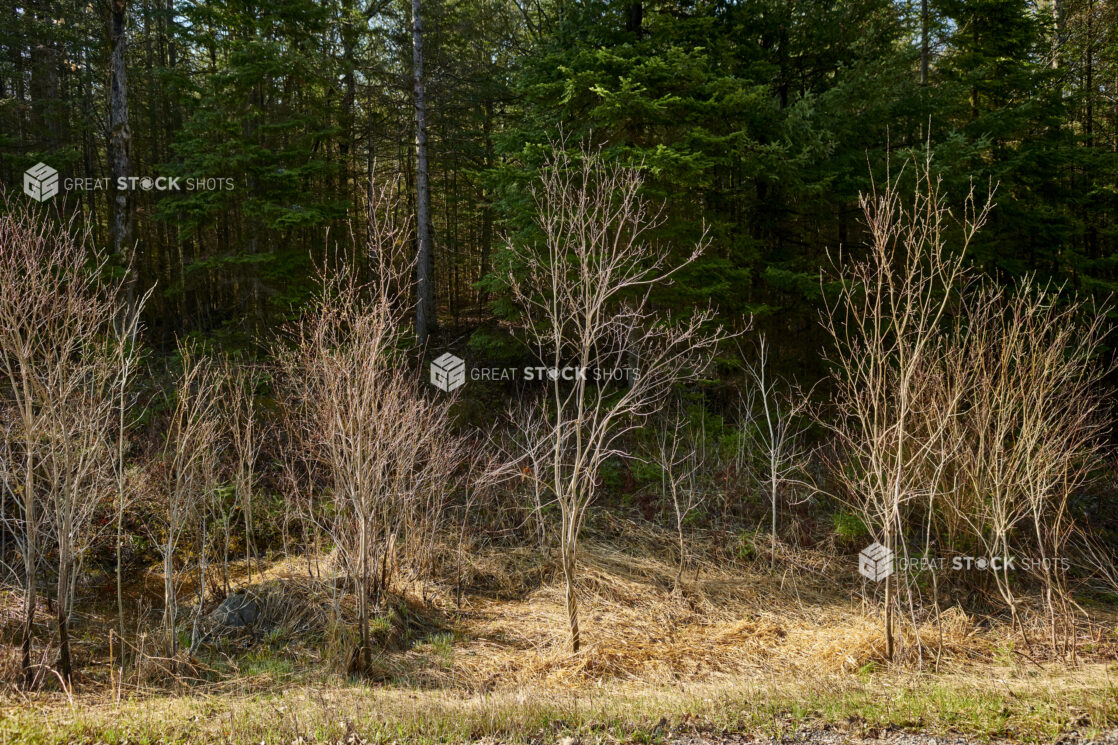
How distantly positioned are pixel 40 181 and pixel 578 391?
1292 cm

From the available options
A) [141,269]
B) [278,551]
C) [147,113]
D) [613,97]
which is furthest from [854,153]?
[147,113]

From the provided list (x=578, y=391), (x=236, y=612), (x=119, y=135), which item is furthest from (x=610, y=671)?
(x=119, y=135)

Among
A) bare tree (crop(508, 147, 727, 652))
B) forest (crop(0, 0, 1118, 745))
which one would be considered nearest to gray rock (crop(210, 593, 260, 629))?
forest (crop(0, 0, 1118, 745))

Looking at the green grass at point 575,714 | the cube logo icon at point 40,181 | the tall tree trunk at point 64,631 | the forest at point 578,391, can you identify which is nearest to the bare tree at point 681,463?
the forest at point 578,391

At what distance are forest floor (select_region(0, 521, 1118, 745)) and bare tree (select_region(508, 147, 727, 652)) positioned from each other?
797mm

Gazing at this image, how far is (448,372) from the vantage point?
42.4 feet

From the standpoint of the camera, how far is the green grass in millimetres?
4246

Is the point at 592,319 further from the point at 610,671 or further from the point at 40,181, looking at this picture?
the point at 40,181

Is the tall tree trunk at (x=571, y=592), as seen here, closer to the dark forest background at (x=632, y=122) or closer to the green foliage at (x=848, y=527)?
the green foliage at (x=848, y=527)

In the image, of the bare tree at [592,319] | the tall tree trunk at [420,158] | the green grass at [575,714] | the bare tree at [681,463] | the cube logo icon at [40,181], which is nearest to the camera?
the green grass at [575,714]

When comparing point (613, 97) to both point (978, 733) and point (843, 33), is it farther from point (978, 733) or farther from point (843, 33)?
point (978, 733)

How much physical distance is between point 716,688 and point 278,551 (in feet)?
21.6

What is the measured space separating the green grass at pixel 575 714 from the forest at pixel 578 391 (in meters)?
0.04

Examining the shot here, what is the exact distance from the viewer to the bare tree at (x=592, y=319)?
19.2ft
